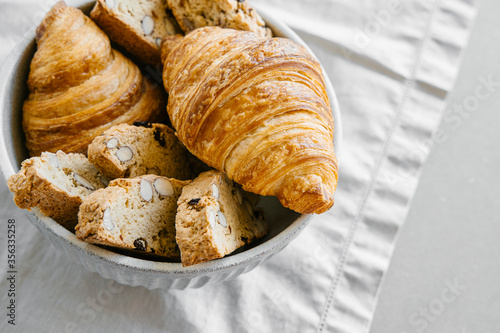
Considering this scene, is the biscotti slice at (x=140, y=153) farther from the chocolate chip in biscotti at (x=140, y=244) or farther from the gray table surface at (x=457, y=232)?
the gray table surface at (x=457, y=232)

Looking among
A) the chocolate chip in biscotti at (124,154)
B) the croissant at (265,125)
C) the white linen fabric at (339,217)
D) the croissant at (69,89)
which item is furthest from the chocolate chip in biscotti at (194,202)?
the white linen fabric at (339,217)

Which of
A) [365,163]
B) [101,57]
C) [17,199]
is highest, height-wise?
[101,57]

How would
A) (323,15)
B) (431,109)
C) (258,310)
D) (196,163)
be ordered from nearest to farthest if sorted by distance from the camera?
(196,163) < (258,310) < (431,109) < (323,15)

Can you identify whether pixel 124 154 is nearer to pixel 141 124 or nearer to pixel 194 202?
pixel 141 124

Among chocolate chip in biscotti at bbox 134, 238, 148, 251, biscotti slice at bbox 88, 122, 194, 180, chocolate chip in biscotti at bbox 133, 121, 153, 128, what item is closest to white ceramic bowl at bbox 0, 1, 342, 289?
chocolate chip in biscotti at bbox 134, 238, 148, 251

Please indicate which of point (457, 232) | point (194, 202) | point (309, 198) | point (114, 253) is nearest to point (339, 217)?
point (457, 232)

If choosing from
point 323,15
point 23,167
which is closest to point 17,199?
point 23,167

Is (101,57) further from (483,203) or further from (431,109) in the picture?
(483,203)

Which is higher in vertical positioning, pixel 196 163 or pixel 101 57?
pixel 101 57
